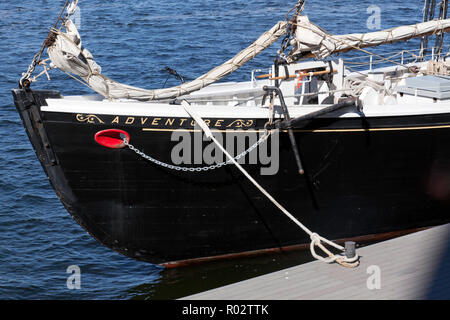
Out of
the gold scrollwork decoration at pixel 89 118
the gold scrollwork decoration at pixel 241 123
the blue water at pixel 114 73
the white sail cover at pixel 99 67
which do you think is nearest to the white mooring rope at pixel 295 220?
the gold scrollwork decoration at pixel 241 123

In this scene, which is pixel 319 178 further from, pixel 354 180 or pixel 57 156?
pixel 57 156

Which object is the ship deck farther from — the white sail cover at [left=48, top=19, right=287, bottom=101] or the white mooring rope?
the white sail cover at [left=48, top=19, right=287, bottom=101]

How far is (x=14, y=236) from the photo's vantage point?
67.4ft

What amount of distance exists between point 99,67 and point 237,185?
163 inches

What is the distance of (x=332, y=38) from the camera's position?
16953mm

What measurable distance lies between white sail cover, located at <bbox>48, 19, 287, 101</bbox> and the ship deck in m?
4.91

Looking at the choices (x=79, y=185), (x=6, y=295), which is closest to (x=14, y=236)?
(x=6, y=295)

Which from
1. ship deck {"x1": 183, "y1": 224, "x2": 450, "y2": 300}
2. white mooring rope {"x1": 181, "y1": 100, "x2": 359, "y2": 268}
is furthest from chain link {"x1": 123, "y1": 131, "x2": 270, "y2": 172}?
ship deck {"x1": 183, "y1": 224, "x2": 450, "y2": 300}

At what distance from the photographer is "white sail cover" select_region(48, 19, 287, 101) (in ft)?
48.5

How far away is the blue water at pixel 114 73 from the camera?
17.8 meters

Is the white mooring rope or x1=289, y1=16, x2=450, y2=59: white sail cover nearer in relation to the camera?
the white mooring rope

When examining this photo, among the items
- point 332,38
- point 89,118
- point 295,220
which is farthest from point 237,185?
point 332,38

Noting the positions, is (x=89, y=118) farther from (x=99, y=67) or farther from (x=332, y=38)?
(x=332, y=38)

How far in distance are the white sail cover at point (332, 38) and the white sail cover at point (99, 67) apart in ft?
1.60
